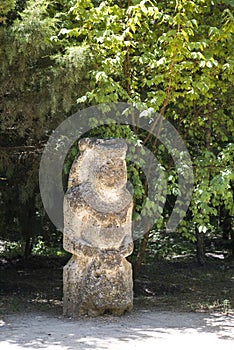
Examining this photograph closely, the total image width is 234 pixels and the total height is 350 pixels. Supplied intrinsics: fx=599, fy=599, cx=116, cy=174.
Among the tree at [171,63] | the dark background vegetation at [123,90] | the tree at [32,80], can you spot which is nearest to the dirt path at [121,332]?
the dark background vegetation at [123,90]

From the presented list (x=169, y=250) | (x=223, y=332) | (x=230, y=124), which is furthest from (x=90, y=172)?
(x=169, y=250)

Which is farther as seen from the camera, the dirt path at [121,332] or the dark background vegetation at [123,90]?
the dark background vegetation at [123,90]

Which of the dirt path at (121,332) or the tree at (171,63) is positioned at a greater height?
the tree at (171,63)

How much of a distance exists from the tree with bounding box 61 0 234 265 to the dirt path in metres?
1.71

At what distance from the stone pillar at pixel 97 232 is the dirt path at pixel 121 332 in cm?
24

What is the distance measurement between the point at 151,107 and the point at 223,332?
322cm

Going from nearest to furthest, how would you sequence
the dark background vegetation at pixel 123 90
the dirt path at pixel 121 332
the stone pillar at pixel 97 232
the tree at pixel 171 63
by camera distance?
the dirt path at pixel 121 332 → the stone pillar at pixel 97 232 → the dark background vegetation at pixel 123 90 → the tree at pixel 171 63

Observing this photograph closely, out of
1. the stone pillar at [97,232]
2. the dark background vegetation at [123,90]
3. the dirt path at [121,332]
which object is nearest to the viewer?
the dirt path at [121,332]

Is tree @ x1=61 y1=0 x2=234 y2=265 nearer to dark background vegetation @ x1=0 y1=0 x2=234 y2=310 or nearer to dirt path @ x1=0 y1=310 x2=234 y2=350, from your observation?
dark background vegetation @ x1=0 y1=0 x2=234 y2=310

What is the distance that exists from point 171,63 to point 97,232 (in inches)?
99.1

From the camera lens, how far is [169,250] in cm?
1522

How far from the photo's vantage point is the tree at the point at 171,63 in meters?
7.89

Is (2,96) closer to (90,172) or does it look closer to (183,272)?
(90,172)

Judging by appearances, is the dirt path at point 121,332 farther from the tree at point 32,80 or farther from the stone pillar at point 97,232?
the tree at point 32,80
